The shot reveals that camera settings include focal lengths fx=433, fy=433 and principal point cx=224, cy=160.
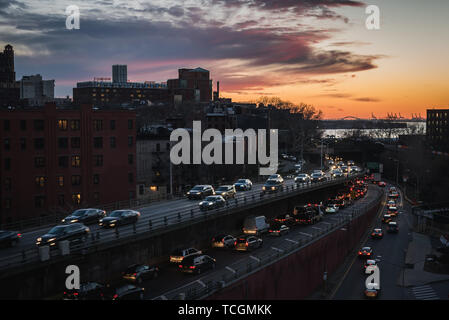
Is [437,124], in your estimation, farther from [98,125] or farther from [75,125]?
[75,125]

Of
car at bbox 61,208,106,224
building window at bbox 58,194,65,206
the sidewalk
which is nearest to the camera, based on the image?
car at bbox 61,208,106,224

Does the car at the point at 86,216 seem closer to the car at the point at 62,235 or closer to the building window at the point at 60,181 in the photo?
the car at the point at 62,235

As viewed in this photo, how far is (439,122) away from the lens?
141 m

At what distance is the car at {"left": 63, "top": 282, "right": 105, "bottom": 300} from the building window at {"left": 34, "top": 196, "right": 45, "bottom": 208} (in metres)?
25.4

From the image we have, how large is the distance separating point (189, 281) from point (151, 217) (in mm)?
7291

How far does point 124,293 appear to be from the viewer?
1705cm

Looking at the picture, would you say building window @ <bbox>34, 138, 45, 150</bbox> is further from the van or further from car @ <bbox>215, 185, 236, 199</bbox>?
the van

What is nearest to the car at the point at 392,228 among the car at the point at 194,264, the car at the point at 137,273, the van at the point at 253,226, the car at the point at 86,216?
the van at the point at 253,226

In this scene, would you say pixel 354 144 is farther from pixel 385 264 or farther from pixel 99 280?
Answer: pixel 99 280

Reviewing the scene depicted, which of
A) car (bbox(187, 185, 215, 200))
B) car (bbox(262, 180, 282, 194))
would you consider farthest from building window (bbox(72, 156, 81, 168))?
car (bbox(262, 180, 282, 194))

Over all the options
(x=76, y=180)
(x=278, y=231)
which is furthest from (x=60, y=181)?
(x=278, y=231)

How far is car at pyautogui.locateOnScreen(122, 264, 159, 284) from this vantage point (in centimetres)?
1995

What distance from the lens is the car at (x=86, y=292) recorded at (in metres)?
16.8
